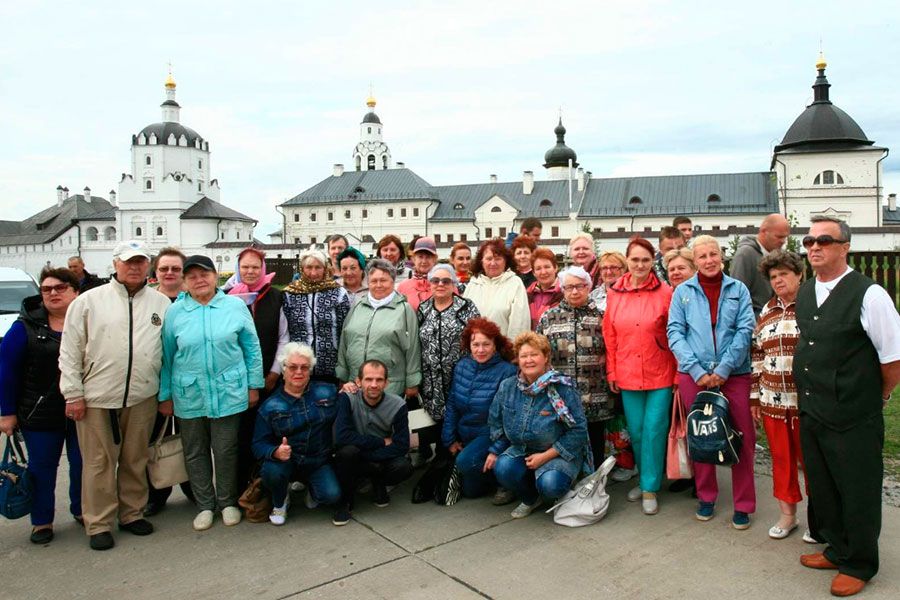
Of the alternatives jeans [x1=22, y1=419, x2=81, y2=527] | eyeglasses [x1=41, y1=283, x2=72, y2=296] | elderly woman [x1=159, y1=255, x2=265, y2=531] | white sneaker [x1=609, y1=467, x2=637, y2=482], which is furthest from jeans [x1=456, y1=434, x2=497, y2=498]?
eyeglasses [x1=41, y1=283, x2=72, y2=296]

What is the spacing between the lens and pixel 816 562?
3.86 metres

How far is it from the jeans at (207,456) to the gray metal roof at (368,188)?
2589 inches

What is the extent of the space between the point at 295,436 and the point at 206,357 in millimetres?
807

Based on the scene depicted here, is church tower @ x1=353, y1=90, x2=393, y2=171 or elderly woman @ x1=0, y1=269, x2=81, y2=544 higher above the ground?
church tower @ x1=353, y1=90, x2=393, y2=171

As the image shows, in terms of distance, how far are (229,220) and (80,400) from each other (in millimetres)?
74386

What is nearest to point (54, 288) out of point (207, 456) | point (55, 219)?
point (207, 456)

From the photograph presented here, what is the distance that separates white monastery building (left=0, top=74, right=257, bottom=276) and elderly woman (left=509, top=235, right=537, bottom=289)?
230 feet

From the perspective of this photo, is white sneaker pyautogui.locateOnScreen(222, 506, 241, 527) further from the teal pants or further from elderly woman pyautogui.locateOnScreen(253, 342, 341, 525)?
the teal pants

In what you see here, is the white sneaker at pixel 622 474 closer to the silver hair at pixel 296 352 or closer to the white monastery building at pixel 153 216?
the silver hair at pixel 296 352

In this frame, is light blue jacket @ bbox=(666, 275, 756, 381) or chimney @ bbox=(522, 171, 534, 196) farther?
chimney @ bbox=(522, 171, 534, 196)

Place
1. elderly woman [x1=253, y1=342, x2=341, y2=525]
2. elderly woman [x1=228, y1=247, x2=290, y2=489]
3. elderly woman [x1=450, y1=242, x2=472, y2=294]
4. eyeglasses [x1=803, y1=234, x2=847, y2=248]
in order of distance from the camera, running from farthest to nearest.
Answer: elderly woman [x1=450, y1=242, x2=472, y2=294] < elderly woman [x1=228, y1=247, x2=290, y2=489] < elderly woman [x1=253, y1=342, x2=341, y2=525] < eyeglasses [x1=803, y1=234, x2=847, y2=248]

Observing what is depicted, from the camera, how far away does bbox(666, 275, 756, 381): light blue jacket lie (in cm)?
448

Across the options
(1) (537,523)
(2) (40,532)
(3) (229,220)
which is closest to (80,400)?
(2) (40,532)

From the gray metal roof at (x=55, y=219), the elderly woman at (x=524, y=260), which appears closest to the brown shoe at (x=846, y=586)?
the elderly woman at (x=524, y=260)
